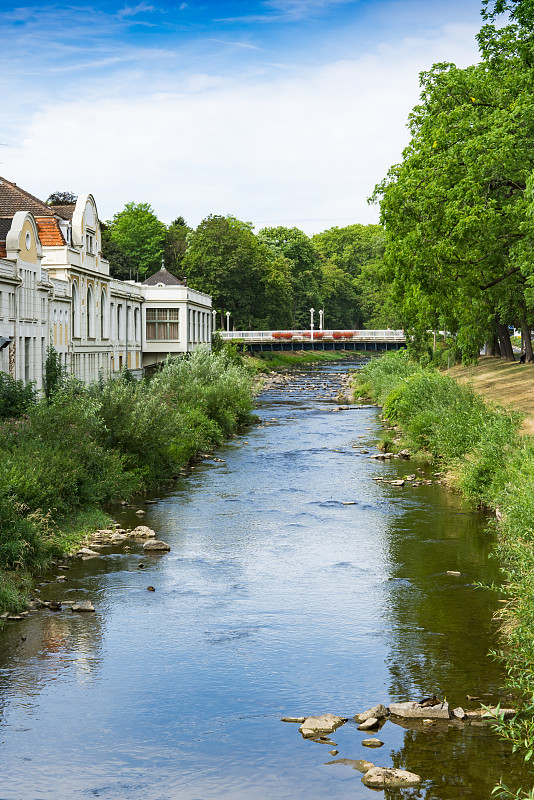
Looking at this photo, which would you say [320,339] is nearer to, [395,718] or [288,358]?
[288,358]

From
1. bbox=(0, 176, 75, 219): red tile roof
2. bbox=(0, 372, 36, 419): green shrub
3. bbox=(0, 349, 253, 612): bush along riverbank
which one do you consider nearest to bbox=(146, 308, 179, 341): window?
bbox=(0, 176, 75, 219): red tile roof

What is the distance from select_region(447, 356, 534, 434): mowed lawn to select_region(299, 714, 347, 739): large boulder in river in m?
17.7

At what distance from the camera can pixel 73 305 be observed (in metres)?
45.3

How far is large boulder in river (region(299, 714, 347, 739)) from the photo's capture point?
11.6m

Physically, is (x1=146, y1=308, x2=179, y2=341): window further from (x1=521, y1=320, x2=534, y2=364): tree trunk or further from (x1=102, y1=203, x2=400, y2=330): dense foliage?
(x1=521, y1=320, x2=534, y2=364): tree trunk

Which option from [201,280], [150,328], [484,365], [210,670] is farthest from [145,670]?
[201,280]

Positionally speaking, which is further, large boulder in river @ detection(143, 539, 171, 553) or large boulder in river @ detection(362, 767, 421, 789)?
large boulder in river @ detection(143, 539, 171, 553)

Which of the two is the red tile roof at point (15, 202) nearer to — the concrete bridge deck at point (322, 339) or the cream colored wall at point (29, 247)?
the cream colored wall at point (29, 247)

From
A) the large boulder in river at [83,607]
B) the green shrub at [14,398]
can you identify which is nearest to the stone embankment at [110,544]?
the large boulder in river at [83,607]

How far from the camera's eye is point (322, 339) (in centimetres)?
9931

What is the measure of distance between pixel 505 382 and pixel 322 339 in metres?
55.7

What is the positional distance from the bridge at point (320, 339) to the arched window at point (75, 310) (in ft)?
153

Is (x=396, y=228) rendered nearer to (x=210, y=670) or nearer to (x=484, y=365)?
(x=210, y=670)

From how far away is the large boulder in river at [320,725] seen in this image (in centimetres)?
1159
